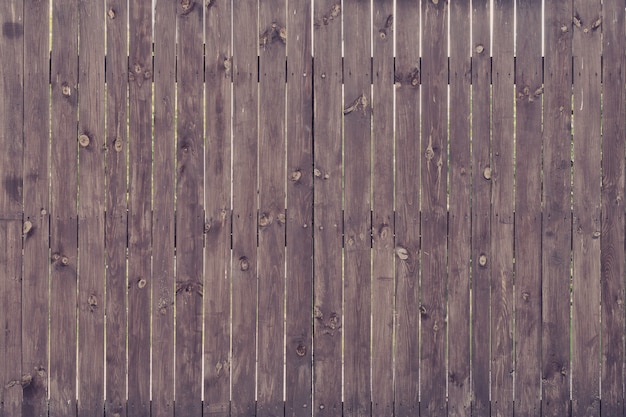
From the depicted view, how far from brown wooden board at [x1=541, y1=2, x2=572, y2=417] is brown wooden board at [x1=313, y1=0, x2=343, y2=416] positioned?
97 centimetres

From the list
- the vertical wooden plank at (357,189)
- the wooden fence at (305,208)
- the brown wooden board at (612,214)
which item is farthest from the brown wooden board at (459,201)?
the brown wooden board at (612,214)

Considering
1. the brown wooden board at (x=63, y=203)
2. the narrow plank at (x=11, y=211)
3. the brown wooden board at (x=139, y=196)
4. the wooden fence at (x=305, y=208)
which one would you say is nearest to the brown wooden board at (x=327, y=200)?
the wooden fence at (x=305, y=208)

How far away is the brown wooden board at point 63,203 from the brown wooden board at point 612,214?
8.13ft

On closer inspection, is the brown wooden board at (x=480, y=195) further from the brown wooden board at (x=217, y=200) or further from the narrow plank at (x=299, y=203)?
the brown wooden board at (x=217, y=200)

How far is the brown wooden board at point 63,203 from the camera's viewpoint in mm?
2682

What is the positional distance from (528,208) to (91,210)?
2027 mm

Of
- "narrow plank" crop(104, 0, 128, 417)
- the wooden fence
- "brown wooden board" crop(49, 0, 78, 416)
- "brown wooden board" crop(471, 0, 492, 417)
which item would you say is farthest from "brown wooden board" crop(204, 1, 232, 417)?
"brown wooden board" crop(471, 0, 492, 417)

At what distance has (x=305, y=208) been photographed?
107 inches

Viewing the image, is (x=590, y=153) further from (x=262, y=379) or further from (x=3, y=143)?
(x=3, y=143)

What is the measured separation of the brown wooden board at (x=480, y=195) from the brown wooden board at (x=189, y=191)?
50.0 inches

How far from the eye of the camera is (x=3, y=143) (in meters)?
2.68

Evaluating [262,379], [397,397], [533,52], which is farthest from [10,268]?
[533,52]

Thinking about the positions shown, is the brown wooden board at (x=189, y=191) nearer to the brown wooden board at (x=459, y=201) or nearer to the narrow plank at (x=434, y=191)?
the narrow plank at (x=434, y=191)

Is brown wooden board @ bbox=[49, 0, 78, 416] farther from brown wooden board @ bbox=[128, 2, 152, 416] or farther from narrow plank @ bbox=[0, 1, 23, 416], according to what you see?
brown wooden board @ bbox=[128, 2, 152, 416]
